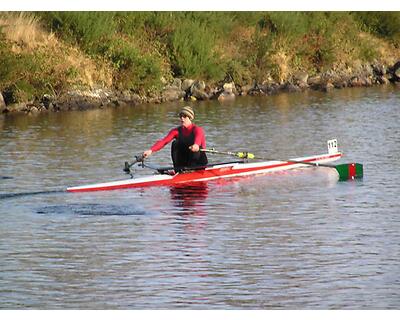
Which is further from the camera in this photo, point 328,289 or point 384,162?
point 384,162

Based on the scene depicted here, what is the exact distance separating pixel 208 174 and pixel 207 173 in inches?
1.5

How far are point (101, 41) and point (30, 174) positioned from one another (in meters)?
16.1

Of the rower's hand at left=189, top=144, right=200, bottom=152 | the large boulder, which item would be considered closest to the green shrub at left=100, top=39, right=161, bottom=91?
the large boulder

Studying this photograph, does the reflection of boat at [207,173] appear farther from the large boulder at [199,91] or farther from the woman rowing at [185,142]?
the large boulder at [199,91]

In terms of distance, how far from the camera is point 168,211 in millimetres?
15859

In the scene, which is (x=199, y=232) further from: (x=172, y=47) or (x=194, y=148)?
(x=172, y=47)

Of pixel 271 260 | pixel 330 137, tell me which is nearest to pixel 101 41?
pixel 330 137

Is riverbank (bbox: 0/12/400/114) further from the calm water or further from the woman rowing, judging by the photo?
the woman rowing

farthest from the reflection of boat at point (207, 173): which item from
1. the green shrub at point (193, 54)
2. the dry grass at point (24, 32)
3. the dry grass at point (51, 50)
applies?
the green shrub at point (193, 54)

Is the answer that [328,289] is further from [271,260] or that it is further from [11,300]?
[11,300]

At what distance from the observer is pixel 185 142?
57.9 ft

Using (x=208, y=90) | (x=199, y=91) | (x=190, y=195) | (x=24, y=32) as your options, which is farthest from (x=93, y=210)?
(x=208, y=90)

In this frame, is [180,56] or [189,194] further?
[180,56]

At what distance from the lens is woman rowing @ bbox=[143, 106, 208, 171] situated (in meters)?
17.5
